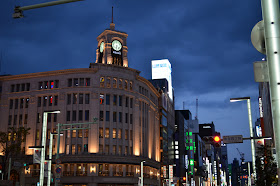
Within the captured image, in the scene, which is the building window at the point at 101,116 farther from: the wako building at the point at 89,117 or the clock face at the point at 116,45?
the clock face at the point at 116,45

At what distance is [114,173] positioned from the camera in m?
77.1

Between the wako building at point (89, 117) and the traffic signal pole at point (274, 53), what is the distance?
7246 cm

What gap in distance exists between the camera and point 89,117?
78750 mm

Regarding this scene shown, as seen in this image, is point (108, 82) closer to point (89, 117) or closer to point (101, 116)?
point (101, 116)

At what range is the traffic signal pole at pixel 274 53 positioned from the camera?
537 cm


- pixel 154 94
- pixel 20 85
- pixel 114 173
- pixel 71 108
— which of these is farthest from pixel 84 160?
pixel 154 94

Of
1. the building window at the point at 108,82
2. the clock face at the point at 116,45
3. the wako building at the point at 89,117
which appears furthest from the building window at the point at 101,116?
the clock face at the point at 116,45

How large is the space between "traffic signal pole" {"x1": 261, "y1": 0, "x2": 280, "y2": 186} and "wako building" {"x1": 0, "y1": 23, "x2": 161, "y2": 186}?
7246 centimetres

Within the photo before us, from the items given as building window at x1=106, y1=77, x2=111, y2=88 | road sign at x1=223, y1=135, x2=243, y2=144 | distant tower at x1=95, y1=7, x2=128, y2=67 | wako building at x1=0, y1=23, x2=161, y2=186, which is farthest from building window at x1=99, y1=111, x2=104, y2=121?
road sign at x1=223, y1=135, x2=243, y2=144

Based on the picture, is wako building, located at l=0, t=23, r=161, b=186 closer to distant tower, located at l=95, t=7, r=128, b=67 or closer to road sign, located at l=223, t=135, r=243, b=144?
distant tower, located at l=95, t=7, r=128, b=67

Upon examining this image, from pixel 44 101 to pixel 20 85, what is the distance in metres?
8.70

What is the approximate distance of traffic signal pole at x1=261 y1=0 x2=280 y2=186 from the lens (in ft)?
17.6

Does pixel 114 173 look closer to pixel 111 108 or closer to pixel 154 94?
pixel 111 108

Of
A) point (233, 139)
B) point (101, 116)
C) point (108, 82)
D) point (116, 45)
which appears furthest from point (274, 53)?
point (116, 45)
